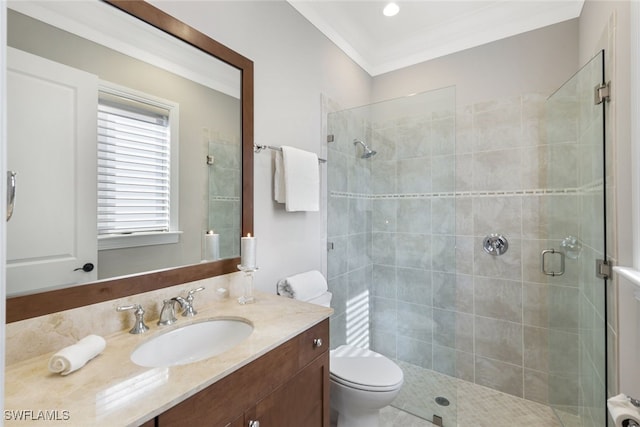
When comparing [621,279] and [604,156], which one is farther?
[604,156]

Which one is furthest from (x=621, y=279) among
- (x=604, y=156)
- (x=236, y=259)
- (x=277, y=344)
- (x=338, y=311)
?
(x=236, y=259)

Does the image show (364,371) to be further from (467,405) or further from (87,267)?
(87,267)

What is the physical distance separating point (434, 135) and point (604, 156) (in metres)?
0.92

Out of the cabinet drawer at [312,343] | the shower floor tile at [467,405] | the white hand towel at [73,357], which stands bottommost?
the shower floor tile at [467,405]

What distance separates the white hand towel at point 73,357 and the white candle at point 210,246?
→ 1.83 ft

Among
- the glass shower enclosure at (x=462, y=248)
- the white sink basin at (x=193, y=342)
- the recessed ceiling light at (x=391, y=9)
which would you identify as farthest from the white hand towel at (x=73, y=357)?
the recessed ceiling light at (x=391, y=9)

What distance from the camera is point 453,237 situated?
205cm

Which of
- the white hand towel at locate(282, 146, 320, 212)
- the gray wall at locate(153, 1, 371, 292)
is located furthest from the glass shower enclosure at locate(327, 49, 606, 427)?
the white hand towel at locate(282, 146, 320, 212)

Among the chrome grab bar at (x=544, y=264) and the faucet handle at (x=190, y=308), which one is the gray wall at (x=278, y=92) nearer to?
the faucet handle at (x=190, y=308)

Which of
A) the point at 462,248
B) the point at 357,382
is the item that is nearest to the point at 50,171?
the point at 357,382

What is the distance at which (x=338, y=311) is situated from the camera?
2156 millimetres

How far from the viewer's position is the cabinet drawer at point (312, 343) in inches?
43.2

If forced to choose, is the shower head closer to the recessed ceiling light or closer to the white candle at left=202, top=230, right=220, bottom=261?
the recessed ceiling light

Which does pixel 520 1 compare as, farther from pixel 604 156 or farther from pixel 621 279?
pixel 621 279
